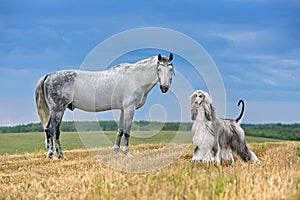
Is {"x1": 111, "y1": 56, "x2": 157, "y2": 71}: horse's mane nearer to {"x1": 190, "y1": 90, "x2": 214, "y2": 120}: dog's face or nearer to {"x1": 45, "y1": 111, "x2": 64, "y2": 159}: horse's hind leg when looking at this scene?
{"x1": 45, "y1": 111, "x2": 64, "y2": 159}: horse's hind leg

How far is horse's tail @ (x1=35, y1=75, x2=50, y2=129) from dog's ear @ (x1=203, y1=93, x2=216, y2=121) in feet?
19.7

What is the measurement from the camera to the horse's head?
13148mm

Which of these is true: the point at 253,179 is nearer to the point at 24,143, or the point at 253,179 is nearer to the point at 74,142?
the point at 74,142

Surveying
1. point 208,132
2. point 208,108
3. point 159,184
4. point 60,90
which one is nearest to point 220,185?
point 159,184

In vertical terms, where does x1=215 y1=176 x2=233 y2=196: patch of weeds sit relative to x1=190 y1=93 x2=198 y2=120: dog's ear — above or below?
below

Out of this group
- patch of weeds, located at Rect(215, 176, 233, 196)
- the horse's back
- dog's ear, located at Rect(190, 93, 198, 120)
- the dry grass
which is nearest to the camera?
the dry grass

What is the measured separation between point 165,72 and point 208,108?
250 cm

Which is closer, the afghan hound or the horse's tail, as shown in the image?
the afghan hound

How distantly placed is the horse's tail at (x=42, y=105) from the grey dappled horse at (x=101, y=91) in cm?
8

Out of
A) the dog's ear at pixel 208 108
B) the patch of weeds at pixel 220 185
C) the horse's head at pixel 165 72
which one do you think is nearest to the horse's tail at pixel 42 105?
the horse's head at pixel 165 72

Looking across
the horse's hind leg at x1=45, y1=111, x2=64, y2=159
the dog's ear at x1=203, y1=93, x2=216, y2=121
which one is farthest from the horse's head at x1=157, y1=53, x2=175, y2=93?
the horse's hind leg at x1=45, y1=111, x2=64, y2=159

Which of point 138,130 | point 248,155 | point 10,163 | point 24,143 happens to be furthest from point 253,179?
point 24,143

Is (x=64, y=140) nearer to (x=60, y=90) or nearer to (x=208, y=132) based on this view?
(x=60, y=90)

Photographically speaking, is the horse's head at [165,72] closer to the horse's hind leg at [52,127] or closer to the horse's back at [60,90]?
the horse's back at [60,90]
